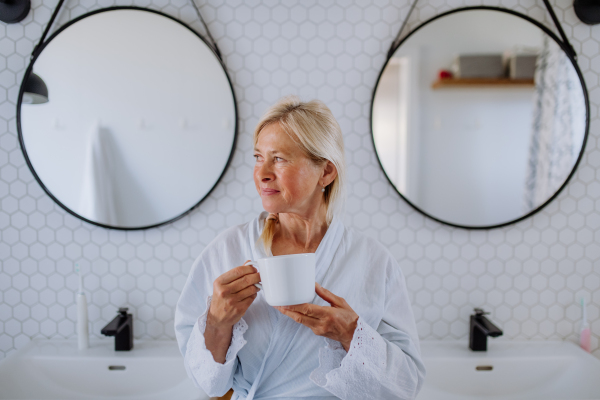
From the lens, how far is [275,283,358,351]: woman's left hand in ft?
2.86

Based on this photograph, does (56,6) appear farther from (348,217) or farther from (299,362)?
(299,362)

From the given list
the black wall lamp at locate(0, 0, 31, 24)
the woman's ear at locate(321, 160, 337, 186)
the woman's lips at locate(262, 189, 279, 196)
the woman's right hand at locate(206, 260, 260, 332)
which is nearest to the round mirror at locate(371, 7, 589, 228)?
the woman's ear at locate(321, 160, 337, 186)

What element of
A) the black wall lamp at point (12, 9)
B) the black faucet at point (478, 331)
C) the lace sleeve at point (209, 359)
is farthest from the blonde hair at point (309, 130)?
the black wall lamp at point (12, 9)

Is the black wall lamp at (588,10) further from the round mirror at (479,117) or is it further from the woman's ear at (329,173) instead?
the woman's ear at (329,173)

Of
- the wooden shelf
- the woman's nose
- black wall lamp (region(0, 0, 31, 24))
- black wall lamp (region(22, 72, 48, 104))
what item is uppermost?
black wall lamp (region(0, 0, 31, 24))

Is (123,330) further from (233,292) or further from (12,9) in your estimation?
(12,9)

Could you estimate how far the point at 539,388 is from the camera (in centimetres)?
140

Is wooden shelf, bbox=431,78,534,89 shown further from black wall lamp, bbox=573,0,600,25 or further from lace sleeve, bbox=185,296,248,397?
lace sleeve, bbox=185,296,248,397

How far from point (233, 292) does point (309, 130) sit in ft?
1.40

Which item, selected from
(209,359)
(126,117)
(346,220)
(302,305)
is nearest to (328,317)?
(302,305)

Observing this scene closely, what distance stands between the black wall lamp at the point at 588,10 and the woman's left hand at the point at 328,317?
140 cm

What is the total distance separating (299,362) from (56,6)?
4.84ft

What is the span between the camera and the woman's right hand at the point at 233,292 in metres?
0.87

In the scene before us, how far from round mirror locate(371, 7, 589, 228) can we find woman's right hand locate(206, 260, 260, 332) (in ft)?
2.56
